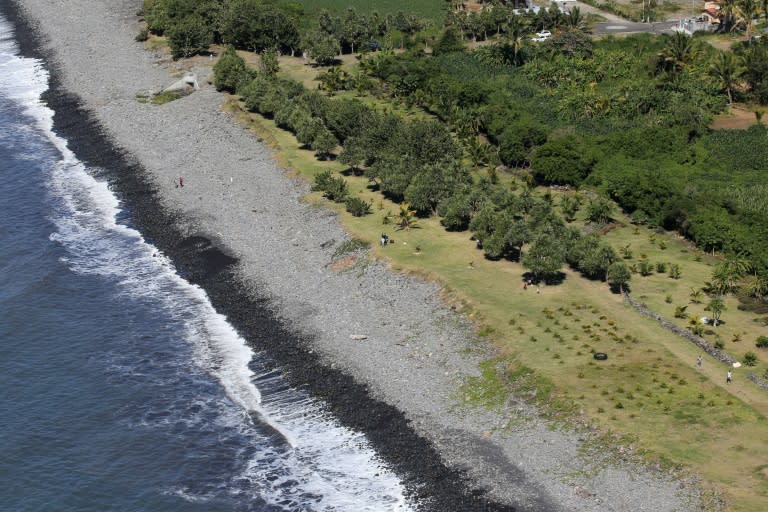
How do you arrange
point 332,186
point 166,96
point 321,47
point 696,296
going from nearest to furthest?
point 696,296 → point 332,186 → point 166,96 → point 321,47

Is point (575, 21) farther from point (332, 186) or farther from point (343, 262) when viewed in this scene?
point (343, 262)

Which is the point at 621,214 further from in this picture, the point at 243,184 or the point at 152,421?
the point at 152,421

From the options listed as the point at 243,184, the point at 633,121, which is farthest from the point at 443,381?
the point at 633,121

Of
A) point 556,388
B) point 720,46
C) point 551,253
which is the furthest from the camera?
point 720,46

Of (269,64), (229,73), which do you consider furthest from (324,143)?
(269,64)

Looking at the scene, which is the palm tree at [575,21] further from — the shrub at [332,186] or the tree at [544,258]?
the tree at [544,258]

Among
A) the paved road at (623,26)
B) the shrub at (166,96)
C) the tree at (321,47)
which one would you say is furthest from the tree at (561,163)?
the paved road at (623,26)

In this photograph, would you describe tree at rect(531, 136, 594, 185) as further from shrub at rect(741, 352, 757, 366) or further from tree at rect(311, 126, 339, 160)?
shrub at rect(741, 352, 757, 366)
